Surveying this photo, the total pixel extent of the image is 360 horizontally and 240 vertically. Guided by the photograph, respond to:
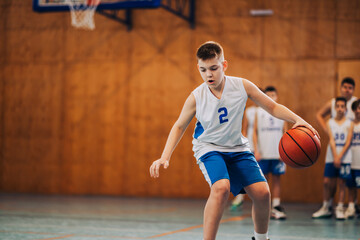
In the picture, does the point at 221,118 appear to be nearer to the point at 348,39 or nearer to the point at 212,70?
the point at 212,70

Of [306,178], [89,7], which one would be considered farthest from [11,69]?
[306,178]

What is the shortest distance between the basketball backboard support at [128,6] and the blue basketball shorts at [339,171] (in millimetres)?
3752

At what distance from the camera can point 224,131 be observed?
3.63m

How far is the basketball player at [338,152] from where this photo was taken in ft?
21.9

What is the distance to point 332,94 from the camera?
30.1 feet

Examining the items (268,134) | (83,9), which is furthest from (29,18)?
(268,134)

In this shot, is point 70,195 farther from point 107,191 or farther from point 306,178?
point 306,178

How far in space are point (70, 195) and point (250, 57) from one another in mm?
4411

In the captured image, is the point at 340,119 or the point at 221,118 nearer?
the point at 221,118

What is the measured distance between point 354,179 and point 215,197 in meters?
3.95

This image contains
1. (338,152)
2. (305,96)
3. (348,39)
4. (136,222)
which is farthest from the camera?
(305,96)

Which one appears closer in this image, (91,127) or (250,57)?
(250,57)

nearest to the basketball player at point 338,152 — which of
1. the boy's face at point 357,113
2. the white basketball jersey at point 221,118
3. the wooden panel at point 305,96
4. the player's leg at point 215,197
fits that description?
the boy's face at point 357,113

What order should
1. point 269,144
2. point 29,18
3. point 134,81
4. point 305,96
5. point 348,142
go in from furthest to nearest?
1. point 29,18
2. point 134,81
3. point 305,96
4. point 269,144
5. point 348,142
